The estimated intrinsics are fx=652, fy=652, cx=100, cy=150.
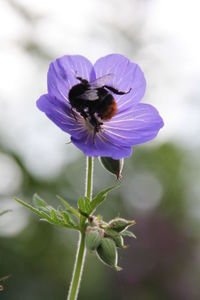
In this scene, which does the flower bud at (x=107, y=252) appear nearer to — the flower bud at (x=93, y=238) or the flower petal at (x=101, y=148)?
the flower bud at (x=93, y=238)

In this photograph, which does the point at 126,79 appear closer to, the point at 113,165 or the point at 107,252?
the point at 113,165

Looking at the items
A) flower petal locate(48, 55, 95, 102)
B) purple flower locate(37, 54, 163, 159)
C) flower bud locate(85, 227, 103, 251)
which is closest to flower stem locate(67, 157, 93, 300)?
flower bud locate(85, 227, 103, 251)

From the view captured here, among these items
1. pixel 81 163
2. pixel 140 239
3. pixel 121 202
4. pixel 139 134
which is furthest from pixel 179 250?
pixel 139 134

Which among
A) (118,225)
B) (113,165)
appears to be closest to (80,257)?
(118,225)

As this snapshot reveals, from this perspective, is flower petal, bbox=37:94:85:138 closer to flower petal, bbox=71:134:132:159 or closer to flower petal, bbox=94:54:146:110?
flower petal, bbox=71:134:132:159

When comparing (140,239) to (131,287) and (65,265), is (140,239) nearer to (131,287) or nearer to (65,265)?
(131,287)

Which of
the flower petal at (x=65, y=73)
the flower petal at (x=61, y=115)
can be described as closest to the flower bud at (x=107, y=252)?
the flower petal at (x=61, y=115)
